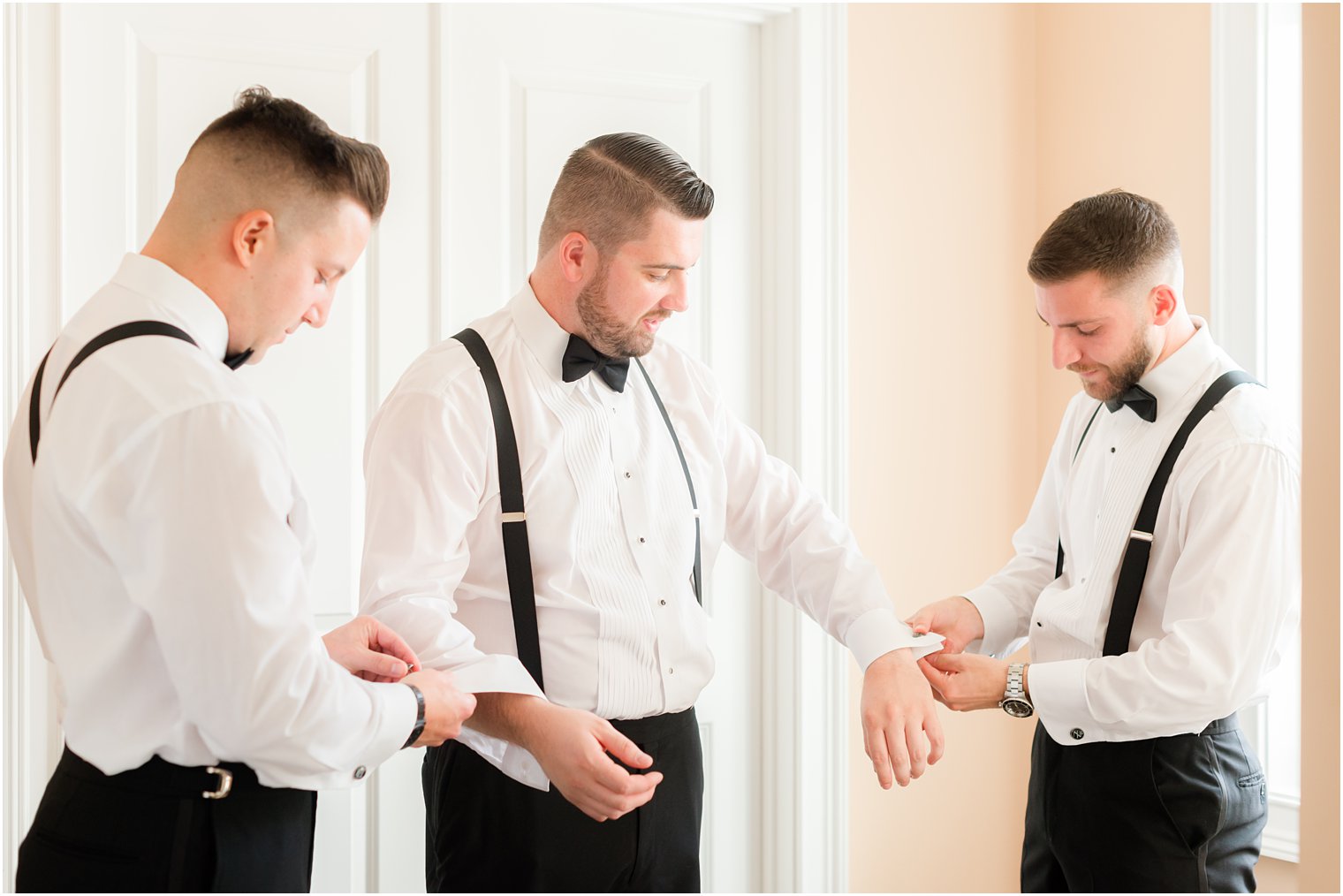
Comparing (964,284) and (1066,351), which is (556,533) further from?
(964,284)

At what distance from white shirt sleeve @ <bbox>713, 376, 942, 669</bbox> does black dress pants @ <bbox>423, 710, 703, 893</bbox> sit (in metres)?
0.39

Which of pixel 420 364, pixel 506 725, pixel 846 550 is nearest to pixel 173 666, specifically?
pixel 506 725

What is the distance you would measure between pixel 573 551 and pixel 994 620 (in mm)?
910

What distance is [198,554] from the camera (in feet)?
4.00

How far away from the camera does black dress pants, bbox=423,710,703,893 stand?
179 centimetres

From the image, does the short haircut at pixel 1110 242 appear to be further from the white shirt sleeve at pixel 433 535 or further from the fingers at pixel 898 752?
the white shirt sleeve at pixel 433 535

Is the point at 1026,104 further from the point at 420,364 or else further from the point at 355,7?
the point at 420,364

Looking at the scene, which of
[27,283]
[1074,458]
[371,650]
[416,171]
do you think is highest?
[416,171]

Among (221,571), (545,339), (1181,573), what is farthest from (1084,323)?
(221,571)

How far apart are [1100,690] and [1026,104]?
2.13 metres

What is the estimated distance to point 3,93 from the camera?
91.6 inches

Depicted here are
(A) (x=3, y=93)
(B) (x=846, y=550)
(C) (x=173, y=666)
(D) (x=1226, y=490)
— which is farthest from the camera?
(A) (x=3, y=93)

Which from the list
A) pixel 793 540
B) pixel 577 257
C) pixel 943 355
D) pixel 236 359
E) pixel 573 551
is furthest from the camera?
pixel 943 355

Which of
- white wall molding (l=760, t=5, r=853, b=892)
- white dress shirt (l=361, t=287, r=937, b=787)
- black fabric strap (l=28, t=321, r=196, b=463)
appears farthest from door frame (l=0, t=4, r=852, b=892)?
black fabric strap (l=28, t=321, r=196, b=463)
